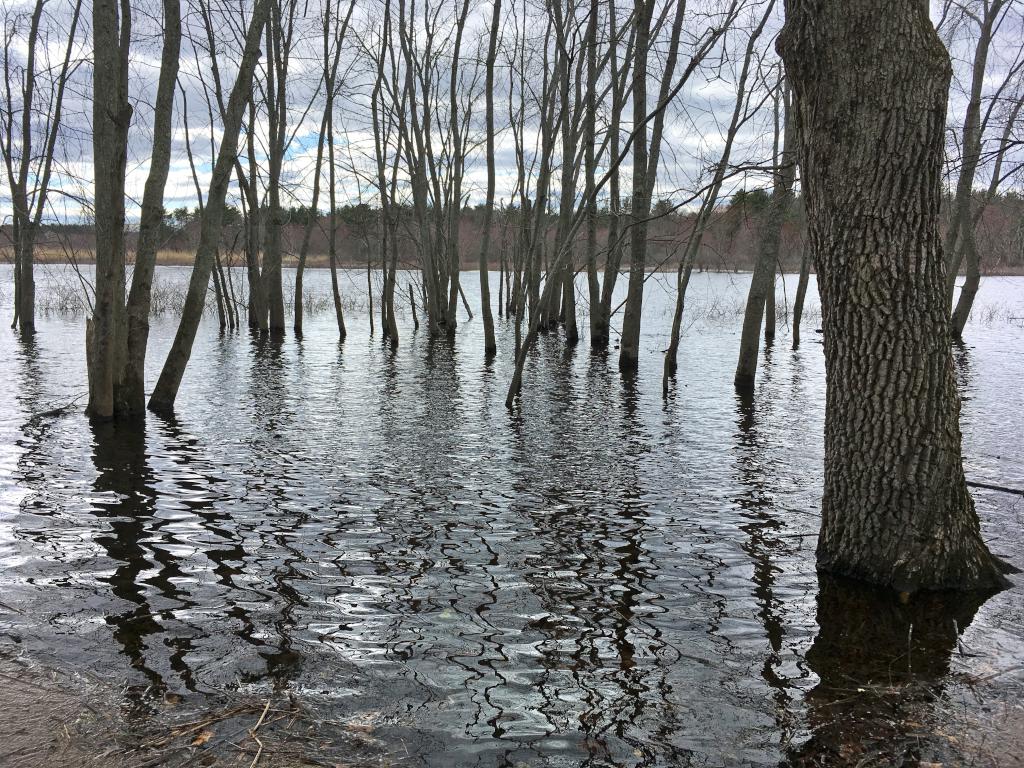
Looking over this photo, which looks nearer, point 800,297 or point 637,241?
point 637,241

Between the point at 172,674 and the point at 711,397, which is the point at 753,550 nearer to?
the point at 172,674

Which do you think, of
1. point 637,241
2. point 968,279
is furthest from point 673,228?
point 968,279

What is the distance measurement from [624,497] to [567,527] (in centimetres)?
103

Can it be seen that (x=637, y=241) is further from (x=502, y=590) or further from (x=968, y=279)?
(x=968, y=279)

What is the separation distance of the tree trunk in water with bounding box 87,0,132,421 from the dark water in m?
1.28

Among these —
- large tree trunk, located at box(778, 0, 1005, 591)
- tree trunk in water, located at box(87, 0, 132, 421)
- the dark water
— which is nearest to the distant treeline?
A: tree trunk in water, located at box(87, 0, 132, 421)

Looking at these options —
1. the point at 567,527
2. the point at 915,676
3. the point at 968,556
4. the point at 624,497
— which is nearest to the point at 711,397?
the point at 624,497

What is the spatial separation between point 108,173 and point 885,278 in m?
8.23

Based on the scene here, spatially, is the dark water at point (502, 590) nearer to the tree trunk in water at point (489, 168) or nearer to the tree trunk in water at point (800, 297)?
the tree trunk in water at point (489, 168)

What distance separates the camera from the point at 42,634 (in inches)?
147

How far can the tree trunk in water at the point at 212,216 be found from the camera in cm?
908

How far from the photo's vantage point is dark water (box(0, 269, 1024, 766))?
3.12 meters

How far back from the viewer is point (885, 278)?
161 inches

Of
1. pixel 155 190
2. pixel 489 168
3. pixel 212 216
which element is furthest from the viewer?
pixel 489 168
